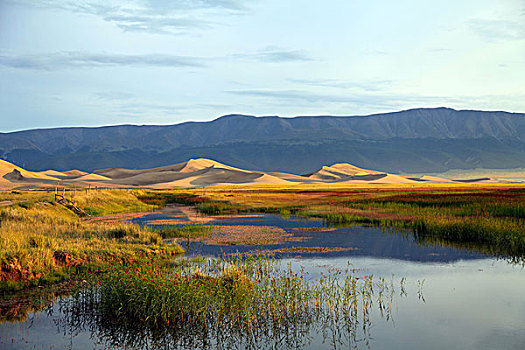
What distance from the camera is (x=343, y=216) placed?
36.0 m

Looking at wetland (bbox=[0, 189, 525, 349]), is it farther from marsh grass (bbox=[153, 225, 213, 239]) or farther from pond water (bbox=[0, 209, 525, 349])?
marsh grass (bbox=[153, 225, 213, 239])

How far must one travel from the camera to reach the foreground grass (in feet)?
49.8

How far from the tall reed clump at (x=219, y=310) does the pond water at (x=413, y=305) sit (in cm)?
37

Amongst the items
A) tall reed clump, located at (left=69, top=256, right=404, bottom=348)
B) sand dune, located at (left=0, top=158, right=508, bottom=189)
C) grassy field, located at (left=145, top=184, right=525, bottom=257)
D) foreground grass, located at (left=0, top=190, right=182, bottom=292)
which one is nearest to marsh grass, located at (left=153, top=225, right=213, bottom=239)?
foreground grass, located at (left=0, top=190, right=182, bottom=292)

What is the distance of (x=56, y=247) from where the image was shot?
17.4 m

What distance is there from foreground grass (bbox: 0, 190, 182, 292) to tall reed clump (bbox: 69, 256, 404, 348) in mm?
2480

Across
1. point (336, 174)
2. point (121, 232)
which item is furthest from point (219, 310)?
point (336, 174)

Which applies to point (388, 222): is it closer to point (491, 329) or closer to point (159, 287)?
point (491, 329)

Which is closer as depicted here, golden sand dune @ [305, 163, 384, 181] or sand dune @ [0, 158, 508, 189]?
sand dune @ [0, 158, 508, 189]

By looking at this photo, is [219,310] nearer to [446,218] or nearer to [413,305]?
[413,305]

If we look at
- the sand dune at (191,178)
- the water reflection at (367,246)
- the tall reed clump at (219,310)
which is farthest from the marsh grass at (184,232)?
the sand dune at (191,178)

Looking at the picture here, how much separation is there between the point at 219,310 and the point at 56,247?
8339 millimetres

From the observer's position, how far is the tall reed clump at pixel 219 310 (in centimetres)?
1126

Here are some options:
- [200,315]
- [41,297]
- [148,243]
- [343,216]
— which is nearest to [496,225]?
[343,216]
